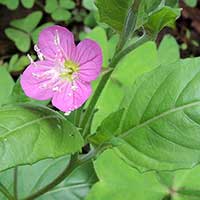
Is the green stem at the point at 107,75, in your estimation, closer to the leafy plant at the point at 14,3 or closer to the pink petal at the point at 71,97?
the pink petal at the point at 71,97

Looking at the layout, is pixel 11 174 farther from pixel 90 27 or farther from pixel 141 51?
pixel 90 27

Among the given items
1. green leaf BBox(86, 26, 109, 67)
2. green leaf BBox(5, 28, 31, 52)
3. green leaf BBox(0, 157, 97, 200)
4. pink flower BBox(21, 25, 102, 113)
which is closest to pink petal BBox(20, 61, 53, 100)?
pink flower BBox(21, 25, 102, 113)

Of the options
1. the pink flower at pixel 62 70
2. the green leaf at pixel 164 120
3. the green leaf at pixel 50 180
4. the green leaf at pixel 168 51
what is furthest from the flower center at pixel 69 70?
the green leaf at pixel 168 51

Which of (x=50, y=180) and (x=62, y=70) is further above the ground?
(x=62, y=70)

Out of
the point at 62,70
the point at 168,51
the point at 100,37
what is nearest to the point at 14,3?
the point at 100,37

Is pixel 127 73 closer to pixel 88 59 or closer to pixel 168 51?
pixel 168 51

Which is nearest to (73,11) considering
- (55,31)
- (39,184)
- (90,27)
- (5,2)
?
(90,27)

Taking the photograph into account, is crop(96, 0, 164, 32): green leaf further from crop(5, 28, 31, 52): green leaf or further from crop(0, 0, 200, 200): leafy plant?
crop(5, 28, 31, 52): green leaf
